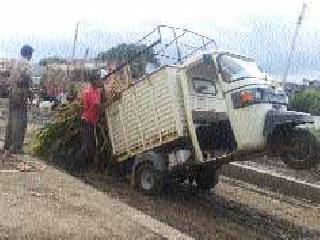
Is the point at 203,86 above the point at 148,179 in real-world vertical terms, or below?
above

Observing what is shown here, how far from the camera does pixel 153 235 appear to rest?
20.5 ft

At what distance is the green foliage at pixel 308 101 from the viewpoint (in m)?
23.5

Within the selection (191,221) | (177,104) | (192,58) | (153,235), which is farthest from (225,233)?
(192,58)

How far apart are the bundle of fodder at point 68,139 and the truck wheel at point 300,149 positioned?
3.89m

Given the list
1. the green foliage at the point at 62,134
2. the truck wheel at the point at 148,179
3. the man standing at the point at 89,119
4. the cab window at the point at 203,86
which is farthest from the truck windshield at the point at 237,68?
the green foliage at the point at 62,134

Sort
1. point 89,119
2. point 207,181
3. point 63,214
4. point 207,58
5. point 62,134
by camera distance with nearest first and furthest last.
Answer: point 63,214
point 207,58
point 207,181
point 89,119
point 62,134

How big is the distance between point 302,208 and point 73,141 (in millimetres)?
4564

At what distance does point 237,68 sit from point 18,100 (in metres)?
4.74

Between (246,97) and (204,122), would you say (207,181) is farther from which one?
(246,97)

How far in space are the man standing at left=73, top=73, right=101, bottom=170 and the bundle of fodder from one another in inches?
4.9

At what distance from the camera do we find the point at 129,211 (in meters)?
7.33

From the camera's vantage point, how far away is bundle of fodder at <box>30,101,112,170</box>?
10.8m

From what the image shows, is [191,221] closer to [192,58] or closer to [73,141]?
[192,58]

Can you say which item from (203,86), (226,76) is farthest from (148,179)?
(226,76)
